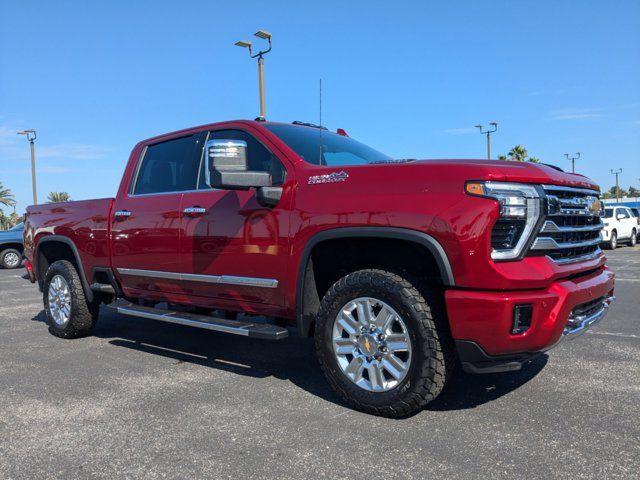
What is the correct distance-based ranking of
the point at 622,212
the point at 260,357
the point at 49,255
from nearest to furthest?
1. the point at 260,357
2. the point at 49,255
3. the point at 622,212

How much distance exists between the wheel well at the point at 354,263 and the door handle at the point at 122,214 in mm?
2162

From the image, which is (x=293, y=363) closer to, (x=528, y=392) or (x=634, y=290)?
(x=528, y=392)

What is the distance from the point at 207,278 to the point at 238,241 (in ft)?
1.63

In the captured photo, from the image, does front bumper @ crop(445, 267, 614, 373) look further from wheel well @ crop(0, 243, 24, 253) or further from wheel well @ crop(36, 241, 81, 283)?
wheel well @ crop(0, 243, 24, 253)

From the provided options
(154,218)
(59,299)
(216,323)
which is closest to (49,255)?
(59,299)

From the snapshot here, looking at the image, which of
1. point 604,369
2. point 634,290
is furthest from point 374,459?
point 634,290

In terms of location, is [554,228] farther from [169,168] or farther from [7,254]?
[7,254]

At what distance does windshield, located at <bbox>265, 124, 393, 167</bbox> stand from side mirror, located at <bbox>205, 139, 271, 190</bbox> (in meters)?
0.53

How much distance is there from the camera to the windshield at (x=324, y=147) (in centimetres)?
413

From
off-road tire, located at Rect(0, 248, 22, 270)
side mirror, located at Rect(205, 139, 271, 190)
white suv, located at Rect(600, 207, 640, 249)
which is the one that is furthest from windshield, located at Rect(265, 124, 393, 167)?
white suv, located at Rect(600, 207, 640, 249)

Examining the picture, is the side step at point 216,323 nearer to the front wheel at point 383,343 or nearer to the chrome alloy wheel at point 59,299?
the front wheel at point 383,343

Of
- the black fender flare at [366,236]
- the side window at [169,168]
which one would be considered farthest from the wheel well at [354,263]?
the side window at [169,168]

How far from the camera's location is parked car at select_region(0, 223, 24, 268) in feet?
54.0

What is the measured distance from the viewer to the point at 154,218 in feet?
15.6
